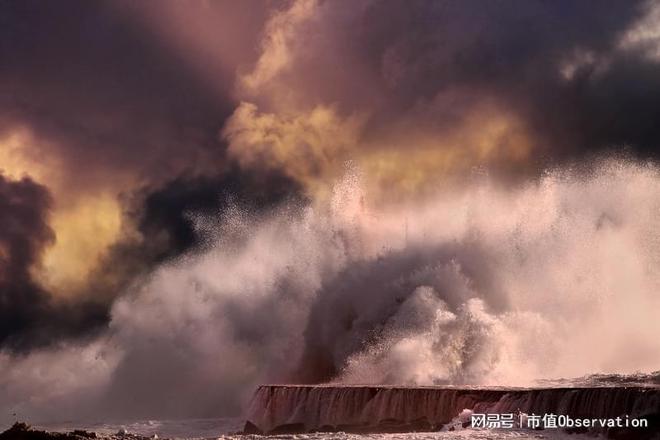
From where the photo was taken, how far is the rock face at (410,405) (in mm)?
18281

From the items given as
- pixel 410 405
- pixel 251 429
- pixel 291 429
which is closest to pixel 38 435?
pixel 291 429

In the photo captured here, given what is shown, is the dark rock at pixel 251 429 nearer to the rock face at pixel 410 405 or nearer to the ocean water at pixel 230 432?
the rock face at pixel 410 405

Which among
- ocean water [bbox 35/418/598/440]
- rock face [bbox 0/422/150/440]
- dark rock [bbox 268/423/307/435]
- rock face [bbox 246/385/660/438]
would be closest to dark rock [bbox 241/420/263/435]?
rock face [bbox 246/385/660/438]

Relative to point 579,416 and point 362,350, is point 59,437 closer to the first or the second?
point 579,416

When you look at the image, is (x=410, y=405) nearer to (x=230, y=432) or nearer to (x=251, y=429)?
(x=251, y=429)

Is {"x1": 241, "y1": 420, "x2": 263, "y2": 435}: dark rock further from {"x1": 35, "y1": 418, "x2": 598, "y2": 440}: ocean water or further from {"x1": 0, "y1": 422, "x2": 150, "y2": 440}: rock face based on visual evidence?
{"x1": 0, "y1": 422, "x2": 150, "y2": 440}: rock face

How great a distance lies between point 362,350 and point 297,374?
4.63 meters

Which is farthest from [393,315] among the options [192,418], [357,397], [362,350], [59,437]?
[59,437]

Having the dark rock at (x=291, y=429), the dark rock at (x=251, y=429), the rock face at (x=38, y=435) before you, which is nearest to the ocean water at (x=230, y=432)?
the dark rock at (x=251, y=429)

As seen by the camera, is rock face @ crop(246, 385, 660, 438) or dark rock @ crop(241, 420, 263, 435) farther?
dark rock @ crop(241, 420, 263, 435)

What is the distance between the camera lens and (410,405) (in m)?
22.9

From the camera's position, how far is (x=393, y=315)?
40.0 meters

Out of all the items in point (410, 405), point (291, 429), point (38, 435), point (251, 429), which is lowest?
point (38, 435)

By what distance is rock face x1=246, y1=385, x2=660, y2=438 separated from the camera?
60.0ft
